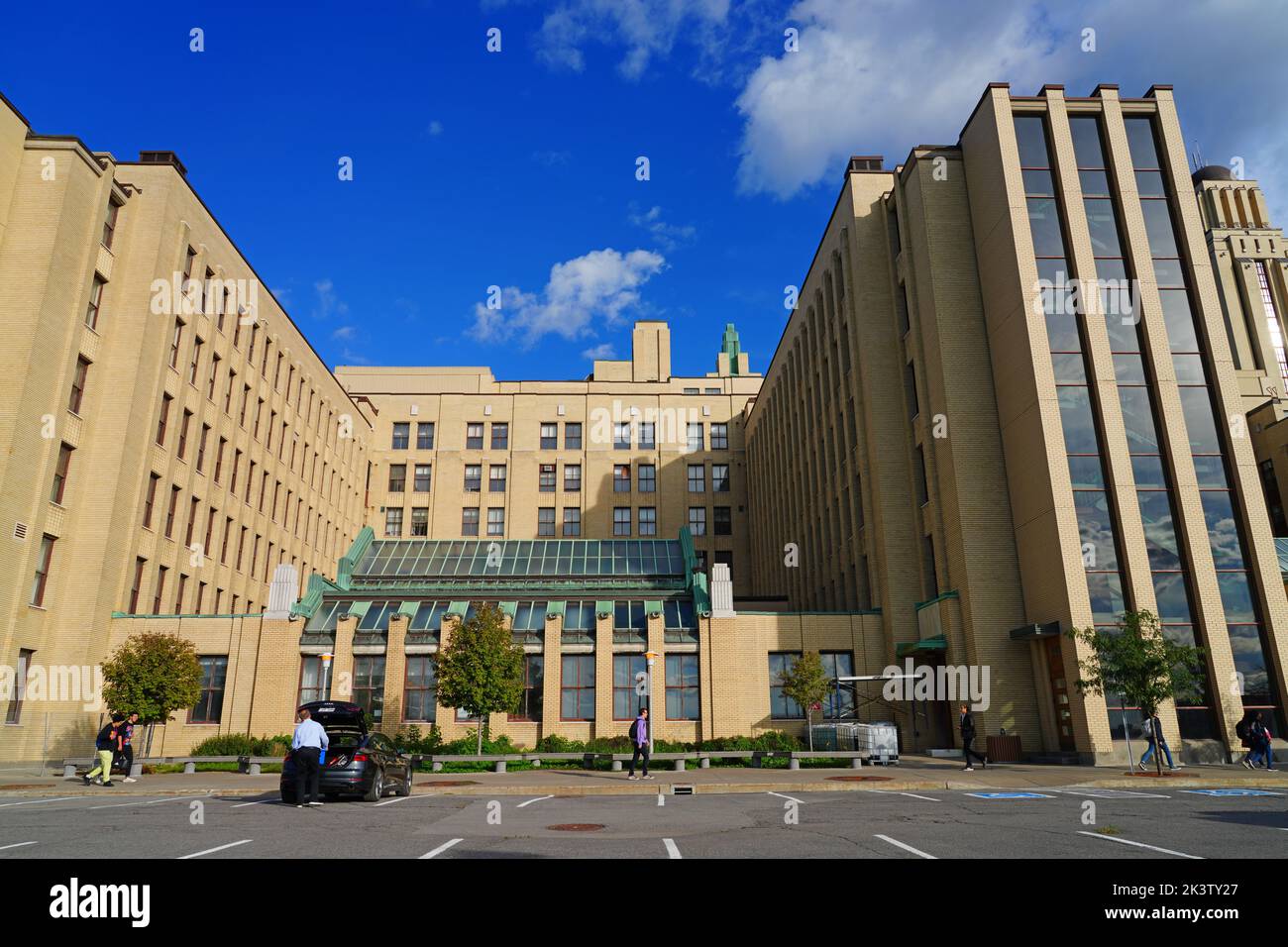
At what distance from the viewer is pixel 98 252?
34.2m

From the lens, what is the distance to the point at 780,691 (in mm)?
36000

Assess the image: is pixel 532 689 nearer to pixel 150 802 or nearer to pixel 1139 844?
pixel 150 802

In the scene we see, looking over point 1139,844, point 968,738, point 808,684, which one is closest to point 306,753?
point 1139,844

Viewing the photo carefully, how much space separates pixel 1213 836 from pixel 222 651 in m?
35.3

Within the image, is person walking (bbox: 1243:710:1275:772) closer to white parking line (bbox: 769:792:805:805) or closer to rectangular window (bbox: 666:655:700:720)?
white parking line (bbox: 769:792:805:805)

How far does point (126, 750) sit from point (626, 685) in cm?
1823

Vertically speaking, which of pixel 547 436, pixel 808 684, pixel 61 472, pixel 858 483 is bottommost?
pixel 808 684

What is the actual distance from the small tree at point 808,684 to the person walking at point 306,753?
64.4ft

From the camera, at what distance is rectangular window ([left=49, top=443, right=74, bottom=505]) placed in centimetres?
3203

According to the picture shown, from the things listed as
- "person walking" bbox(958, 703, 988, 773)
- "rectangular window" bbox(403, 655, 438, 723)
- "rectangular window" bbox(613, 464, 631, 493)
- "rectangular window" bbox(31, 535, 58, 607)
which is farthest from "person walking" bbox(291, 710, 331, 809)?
"rectangular window" bbox(613, 464, 631, 493)
